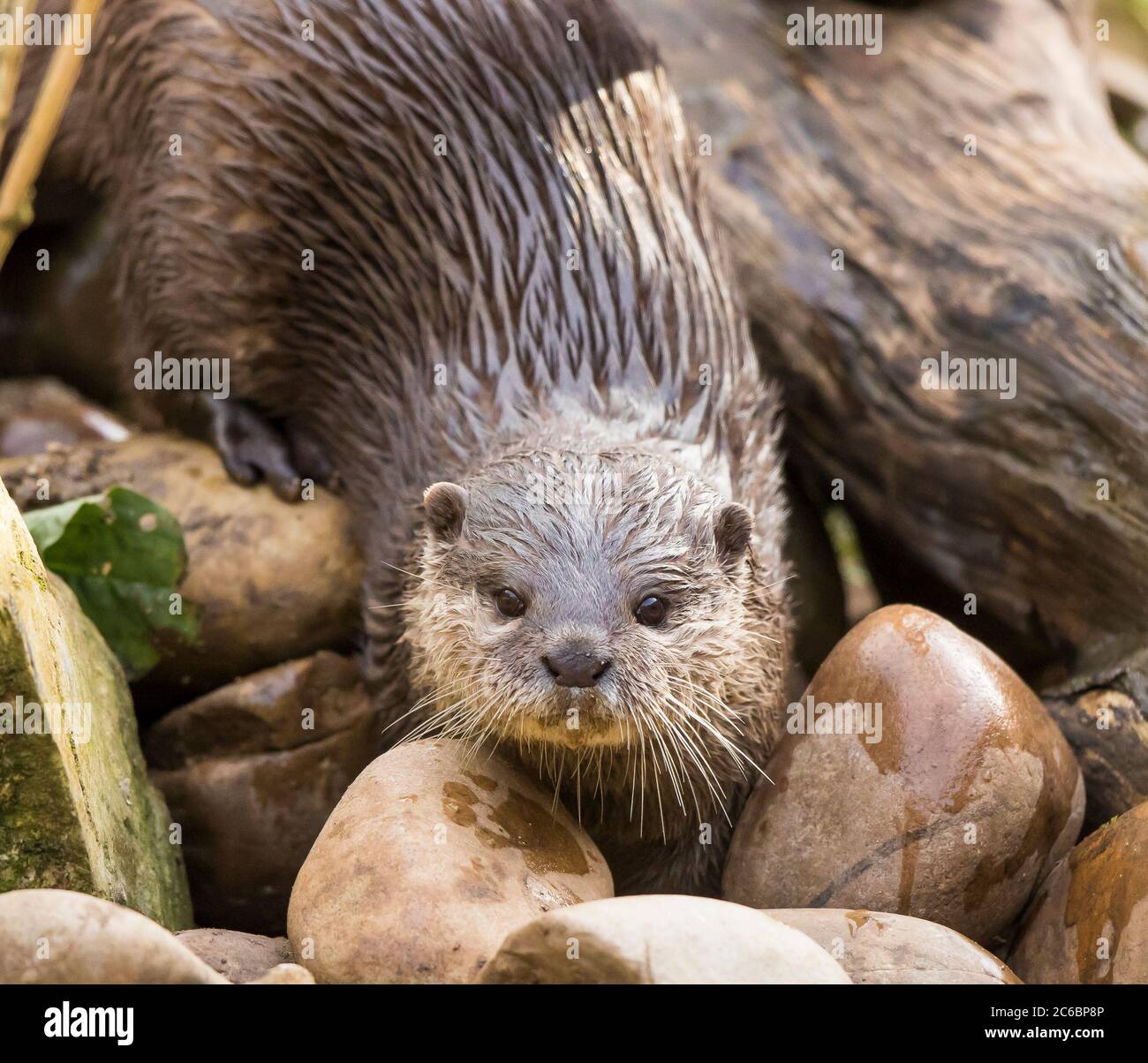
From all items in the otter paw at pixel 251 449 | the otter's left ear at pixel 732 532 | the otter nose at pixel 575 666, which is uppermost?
the otter paw at pixel 251 449

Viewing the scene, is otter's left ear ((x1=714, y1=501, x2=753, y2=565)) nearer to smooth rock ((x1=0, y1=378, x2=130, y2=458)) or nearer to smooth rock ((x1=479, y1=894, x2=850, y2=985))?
smooth rock ((x1=479, y1=894, x2=850, y2=985))

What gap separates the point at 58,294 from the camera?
441 cm

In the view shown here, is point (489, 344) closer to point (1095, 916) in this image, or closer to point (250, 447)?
point (250, 447)

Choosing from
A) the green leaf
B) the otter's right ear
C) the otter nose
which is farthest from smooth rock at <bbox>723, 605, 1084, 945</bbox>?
the green leaf

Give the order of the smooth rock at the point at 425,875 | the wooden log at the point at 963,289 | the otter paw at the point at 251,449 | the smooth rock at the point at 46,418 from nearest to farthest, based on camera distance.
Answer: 1. the smooth rock at the point at 425,875
2. the wooden log at the point at 963,289
3. the otter paw at the point at 251,449
4. the smooth rock at the point at 46,418

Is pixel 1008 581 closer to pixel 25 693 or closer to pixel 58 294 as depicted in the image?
pixel 25 693

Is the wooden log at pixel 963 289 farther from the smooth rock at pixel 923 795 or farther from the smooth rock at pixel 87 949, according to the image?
the smooth rock at pixel 87 949

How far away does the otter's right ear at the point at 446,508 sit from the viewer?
254cm

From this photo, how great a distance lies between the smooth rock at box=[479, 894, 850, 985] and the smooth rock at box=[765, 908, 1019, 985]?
10.5 inches

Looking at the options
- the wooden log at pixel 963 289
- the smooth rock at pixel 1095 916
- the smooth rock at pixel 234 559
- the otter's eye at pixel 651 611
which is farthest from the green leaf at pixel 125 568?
the smooth rock at pixel 1095 916

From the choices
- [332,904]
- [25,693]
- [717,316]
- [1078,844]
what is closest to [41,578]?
[25,693]

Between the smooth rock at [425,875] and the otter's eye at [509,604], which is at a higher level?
the otter's eye at [509,604]

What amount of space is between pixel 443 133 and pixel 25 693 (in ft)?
5.26

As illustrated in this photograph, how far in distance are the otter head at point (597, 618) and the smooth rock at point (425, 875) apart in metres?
0.15
